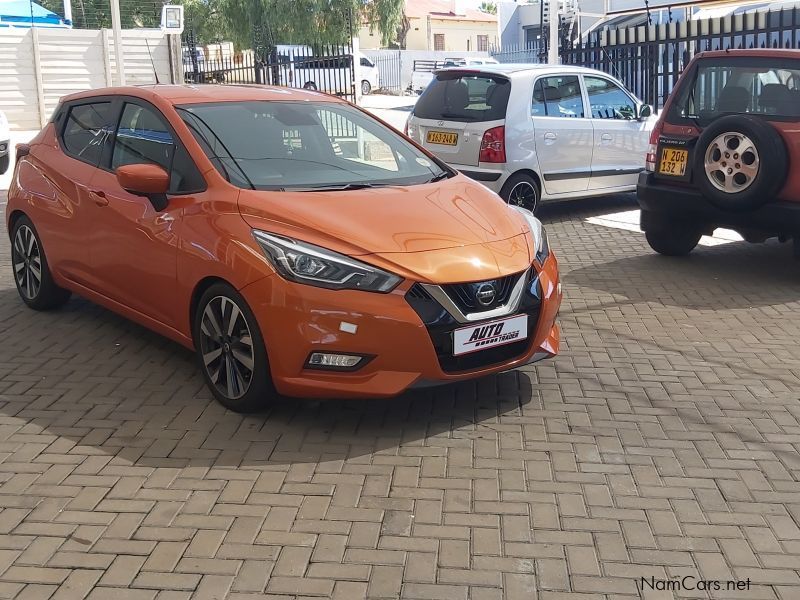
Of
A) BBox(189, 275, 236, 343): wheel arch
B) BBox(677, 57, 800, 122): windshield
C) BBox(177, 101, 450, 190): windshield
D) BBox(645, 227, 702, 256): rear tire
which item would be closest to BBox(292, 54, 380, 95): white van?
BBox(645, 227, 702, 256): rear tire

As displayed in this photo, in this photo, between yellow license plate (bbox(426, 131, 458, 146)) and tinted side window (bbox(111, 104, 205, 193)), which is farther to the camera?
yellow license plate (bbox(426, 131, 458, 146))

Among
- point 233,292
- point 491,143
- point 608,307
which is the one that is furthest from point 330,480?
point 491,143

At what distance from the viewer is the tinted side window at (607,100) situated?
10.7m

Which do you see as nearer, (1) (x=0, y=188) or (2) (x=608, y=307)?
(2) (x=608, y=307)

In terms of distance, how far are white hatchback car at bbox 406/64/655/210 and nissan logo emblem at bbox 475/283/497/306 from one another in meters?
Result: 5.26

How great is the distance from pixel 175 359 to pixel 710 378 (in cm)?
313

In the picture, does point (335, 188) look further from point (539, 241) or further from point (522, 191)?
point (522, 191)

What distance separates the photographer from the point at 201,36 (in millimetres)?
46500

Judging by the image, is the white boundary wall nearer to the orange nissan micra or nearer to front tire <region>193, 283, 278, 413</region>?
the orange nissan micra

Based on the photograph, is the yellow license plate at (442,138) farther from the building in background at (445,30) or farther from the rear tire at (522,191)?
the building in background at (445,30)

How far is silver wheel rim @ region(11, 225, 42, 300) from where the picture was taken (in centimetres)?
669

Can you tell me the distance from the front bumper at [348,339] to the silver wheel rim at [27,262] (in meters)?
2.83

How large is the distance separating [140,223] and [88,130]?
1.33 meters

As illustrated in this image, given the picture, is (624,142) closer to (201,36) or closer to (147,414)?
(147,414)
